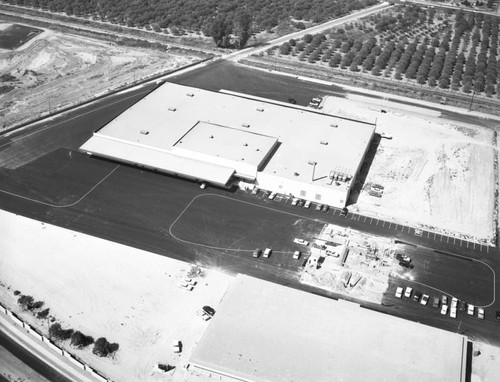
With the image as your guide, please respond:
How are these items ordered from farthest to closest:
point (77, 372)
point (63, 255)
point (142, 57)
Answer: point (142, 57)
point (63, 255)
point (77, 372)

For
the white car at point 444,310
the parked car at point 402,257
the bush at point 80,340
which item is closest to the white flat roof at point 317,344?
the white car at point 444,310

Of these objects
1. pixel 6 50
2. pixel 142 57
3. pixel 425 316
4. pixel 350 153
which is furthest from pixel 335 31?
pixel 425 316

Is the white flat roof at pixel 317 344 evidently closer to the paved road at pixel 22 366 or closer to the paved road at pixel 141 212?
the paved road at pixel 141 212

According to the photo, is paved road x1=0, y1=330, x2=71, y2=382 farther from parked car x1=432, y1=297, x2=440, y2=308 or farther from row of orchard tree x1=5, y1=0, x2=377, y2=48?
row of orchard tree x1=5, y1=0, x2=377, y2=48

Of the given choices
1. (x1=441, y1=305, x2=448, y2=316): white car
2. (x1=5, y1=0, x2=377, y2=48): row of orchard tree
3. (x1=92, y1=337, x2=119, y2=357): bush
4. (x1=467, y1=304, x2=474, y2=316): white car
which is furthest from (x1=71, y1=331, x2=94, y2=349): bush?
(x1=5, y1=0, x2=377, y2=48): row of orchard tree

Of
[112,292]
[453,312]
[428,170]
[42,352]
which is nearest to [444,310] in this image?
[453,312]

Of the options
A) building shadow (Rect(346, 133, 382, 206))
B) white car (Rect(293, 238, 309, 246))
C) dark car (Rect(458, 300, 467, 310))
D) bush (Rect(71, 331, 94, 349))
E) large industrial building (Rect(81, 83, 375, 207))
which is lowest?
bush (Rect(71, 331, 94, 349))

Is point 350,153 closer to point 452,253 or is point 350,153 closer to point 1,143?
point 452,253
